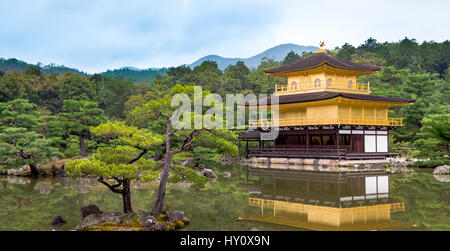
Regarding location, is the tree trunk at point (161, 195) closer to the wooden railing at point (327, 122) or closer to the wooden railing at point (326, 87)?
the wooden railing at point (327, 122)

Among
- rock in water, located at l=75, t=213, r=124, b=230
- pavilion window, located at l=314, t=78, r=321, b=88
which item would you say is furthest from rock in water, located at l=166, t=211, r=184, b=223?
pavilion window, located at l=314, t=78, r=321, b=88

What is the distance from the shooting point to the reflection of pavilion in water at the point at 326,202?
1138 cm

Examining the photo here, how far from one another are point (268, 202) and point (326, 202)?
2.10 metres

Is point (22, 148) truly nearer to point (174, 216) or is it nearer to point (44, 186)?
point (44, 186)

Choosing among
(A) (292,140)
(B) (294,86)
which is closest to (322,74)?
(B) (294,86)

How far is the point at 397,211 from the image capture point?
13000 millimetres

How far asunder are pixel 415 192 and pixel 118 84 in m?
51.4

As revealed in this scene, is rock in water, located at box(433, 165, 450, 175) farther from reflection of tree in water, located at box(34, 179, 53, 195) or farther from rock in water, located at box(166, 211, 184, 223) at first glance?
reflection of tree in water, located at box(34, 179, 53, 195)

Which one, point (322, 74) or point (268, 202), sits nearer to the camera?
point (268, 202)

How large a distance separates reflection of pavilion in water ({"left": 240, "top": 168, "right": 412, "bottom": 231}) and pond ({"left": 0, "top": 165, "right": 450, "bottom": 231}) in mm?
26

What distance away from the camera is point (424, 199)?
15250mm

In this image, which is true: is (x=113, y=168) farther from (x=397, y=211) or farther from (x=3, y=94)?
(x=3, y=94)

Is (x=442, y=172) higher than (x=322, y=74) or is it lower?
lower
